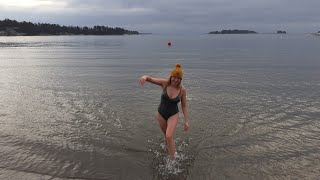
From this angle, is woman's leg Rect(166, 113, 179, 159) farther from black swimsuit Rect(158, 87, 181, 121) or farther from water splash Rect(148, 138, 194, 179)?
water splash Rect(148, 138, 194, 179)

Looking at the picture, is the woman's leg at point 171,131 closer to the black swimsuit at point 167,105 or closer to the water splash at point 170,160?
the black swimsuit at point 167,105

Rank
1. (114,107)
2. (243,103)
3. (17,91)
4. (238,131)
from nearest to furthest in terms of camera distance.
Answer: (238,131) < (114,107) < (243,103) < (17,91)

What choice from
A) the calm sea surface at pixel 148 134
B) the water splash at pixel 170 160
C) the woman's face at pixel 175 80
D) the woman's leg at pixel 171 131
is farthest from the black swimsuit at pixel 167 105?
the calm sea surface at pixel 148 134

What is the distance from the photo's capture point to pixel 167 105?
930 centimetres

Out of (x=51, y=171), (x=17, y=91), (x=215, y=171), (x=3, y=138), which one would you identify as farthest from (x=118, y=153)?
(x=17, y=91)

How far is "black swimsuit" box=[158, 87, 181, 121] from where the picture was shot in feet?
30.0

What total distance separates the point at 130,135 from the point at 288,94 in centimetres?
1199

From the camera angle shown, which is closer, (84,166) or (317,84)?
(84,166)

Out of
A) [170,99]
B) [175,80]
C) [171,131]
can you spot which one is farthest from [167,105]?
[175,80]

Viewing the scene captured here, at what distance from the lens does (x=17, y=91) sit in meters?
19.9

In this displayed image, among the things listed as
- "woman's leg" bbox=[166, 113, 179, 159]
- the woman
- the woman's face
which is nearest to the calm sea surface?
"woman's leg" bbox=[166, 113, 179, 159]

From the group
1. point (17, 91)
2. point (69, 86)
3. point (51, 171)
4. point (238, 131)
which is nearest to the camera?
point (51, 171)

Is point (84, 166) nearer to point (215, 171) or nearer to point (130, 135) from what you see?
point (130, 135)

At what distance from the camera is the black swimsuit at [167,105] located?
9.14 meters
